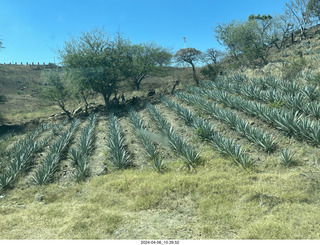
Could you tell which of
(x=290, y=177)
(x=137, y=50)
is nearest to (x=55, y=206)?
(x=290, y=177)

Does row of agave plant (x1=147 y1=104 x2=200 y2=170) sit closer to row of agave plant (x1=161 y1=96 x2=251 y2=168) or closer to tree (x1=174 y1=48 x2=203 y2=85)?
row of agave plant (x1=161 y1=96 x2=251 y2=168)

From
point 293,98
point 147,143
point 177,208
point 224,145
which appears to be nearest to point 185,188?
point 177,208

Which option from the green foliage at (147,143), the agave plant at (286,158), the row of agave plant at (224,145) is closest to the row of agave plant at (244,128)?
the row of agave plant at (224,145)

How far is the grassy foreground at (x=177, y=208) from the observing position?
3553mm

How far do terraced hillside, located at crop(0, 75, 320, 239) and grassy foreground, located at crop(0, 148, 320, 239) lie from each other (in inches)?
0.7

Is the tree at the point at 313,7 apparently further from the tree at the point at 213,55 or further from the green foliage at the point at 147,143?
the green foliage at the point at 147,143

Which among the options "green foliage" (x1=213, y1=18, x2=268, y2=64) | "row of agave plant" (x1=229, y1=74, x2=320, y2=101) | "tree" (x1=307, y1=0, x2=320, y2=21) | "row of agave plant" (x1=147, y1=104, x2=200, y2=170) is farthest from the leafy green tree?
"row of agave plant" (x1=147, y1=104, x2=200, y2=170)

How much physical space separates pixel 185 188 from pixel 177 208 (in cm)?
65

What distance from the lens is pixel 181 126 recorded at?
10.9 m

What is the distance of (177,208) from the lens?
4.48 meters

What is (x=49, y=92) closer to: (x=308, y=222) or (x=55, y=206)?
(x=55, y=206)

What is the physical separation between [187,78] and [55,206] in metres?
26.1

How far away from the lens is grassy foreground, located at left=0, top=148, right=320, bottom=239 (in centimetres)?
355

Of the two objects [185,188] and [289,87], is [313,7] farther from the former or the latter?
[185,188]
